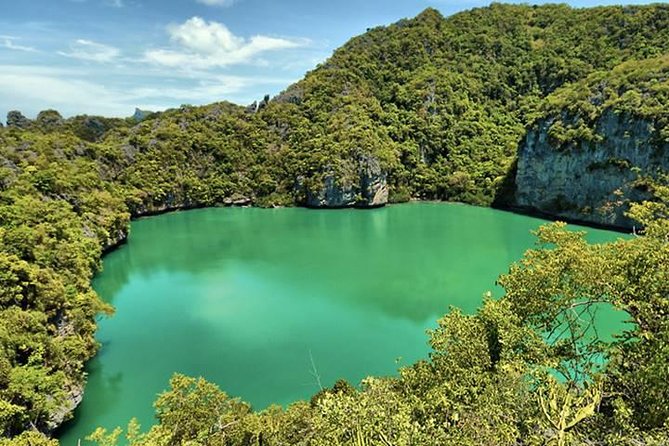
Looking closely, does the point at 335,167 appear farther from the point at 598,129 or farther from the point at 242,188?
the point at 598,129

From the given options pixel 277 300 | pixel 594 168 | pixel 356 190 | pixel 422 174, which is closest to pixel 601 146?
pixel 594 168

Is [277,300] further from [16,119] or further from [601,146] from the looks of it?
[16,119]

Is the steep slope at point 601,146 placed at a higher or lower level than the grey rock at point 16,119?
lower

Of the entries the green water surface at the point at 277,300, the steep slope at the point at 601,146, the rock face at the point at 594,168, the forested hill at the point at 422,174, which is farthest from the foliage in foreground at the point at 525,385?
the steep slope at the point at 601,146

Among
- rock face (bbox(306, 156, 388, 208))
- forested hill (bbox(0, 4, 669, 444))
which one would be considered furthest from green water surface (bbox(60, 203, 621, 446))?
rock face (bbox(306, 156, 388, 208))

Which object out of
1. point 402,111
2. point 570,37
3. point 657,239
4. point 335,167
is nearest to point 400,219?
point 335,167

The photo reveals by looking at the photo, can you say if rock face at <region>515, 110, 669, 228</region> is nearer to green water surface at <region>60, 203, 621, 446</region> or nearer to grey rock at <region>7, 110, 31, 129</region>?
green water surface at <region>60, 203, 621, 446</region>

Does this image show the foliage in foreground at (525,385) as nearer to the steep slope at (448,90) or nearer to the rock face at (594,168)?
the rock face at (594,168)

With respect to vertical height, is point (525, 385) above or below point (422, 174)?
above
